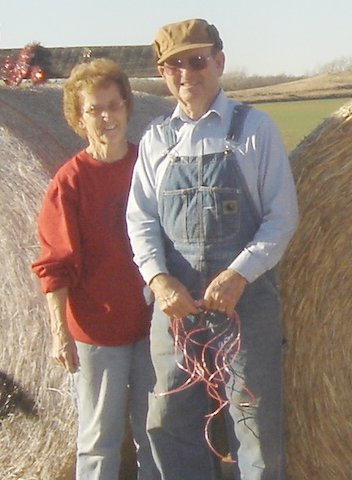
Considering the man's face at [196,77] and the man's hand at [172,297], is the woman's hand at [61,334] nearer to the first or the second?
the man's hand at [172,297]

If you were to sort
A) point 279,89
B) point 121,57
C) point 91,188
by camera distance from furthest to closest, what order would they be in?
point 279,89 → point 121,57 → point 91,188

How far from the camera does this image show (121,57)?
481 centimetres

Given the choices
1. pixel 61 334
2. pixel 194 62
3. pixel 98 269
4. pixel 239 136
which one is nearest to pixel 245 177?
pixel 239 136

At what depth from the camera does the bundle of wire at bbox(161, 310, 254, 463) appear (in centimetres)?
316

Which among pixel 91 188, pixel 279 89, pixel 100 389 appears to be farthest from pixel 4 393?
pixel 279 89

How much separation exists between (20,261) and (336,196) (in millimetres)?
1365

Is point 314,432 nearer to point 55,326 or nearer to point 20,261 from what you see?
point 55,326

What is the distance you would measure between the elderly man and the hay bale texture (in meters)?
0.80

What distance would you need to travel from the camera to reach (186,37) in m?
3.13

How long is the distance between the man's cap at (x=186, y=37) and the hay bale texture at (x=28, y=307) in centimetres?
95

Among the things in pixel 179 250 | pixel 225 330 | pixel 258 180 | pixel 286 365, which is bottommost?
pixel 286 365

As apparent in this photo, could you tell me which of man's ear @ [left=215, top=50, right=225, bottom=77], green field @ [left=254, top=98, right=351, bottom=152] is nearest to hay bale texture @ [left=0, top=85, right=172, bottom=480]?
man's ear @ [left=215, top=50, right=225, bottom=77]

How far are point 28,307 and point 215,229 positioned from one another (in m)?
1.27

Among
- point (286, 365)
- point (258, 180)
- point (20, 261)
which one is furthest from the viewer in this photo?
point (20, 261)
